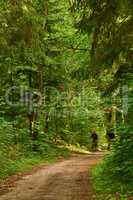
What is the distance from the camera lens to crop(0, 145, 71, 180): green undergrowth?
854 inches

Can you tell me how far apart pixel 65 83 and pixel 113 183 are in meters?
20.7

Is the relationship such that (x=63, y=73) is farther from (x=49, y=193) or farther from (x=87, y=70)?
(x=49, y=193)

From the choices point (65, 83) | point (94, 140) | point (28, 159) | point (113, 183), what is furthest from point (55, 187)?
point (94, 140)

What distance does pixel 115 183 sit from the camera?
15516 mm

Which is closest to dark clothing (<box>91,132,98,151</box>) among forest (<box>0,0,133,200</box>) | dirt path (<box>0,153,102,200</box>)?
forest (<box>0,0,133,200</box>)

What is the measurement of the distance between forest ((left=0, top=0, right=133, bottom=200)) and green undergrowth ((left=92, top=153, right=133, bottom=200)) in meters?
0.04

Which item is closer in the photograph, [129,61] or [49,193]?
[49,193]

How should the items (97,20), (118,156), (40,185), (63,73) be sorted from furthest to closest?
(63,73)
(118,156)
(40,185)
(97,20)

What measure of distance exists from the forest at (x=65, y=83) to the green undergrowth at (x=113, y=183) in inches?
1.5

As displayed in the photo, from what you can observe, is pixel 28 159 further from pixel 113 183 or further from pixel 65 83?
pixel 113 183

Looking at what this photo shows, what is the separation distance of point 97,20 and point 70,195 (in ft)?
16.7

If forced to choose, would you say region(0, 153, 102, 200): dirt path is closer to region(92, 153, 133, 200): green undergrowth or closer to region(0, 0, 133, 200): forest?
region(92, 153, 133, 200): green undergrowth

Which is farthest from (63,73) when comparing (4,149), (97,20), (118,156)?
(97,20)

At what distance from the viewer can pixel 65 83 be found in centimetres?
3588
